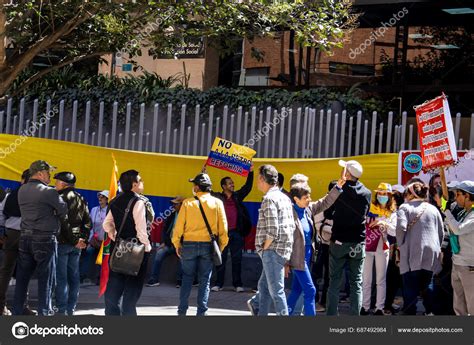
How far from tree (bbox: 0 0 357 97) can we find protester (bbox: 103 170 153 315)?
379 cm

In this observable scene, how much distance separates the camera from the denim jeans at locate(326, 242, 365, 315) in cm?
1050

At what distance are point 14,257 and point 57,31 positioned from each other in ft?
13.9

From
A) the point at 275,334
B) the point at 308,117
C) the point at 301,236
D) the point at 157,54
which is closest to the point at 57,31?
the point at 157,54

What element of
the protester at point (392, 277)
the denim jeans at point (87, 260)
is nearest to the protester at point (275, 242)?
the protester at point (392, 277)

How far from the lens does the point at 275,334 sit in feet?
28.1

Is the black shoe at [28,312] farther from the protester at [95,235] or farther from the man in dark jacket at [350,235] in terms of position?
the man in dark jacket at [350,235]

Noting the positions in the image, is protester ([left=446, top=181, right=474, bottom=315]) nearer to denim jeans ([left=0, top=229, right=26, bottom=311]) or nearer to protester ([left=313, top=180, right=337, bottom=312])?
protester ([left=313, top=180, right=337, bottom=312])

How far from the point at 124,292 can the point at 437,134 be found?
4004 mm

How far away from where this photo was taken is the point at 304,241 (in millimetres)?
10164

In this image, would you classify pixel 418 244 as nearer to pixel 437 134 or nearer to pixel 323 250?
pixel 437 134

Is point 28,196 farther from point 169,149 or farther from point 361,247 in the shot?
point 169,149

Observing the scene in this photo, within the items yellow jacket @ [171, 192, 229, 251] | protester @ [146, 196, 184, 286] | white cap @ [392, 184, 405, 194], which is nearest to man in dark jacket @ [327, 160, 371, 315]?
yellow jacket @ [171, 192, 229, 251]

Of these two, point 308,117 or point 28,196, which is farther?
point 308,117

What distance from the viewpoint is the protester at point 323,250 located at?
12.4 m
